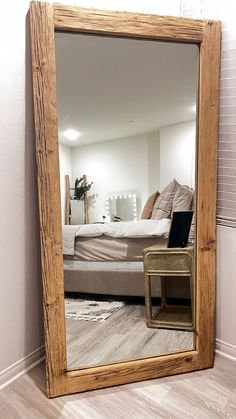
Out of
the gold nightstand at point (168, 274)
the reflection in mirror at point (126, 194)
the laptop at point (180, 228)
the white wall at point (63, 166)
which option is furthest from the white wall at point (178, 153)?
the white wall at point (63, 166)

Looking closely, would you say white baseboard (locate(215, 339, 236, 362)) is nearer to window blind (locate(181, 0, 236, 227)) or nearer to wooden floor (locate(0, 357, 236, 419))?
wooden floor (locate(0, 357, 236, 419))

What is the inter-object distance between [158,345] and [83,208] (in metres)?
0.84

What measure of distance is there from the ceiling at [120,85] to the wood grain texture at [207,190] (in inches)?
2.5

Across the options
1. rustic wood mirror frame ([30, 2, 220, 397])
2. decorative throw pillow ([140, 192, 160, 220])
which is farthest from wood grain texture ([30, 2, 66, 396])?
decorative throw pillow ([140, 192, 160, 220])

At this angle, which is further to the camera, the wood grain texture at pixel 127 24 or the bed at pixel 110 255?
the bed at pixel 110 255

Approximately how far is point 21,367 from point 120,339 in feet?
1.79

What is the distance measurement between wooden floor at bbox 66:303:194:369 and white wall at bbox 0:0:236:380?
0.27m

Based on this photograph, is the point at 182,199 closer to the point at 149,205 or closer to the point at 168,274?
the point at 149,205

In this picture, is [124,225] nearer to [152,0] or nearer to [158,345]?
[158,345]

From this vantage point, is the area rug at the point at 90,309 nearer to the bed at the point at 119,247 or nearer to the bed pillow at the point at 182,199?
the bed at the point at 119,247

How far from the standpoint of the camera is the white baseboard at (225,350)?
5.98 feet

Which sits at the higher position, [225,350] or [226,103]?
[226,103]

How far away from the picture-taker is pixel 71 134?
160 cm

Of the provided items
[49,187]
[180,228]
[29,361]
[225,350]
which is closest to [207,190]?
[180,228]
